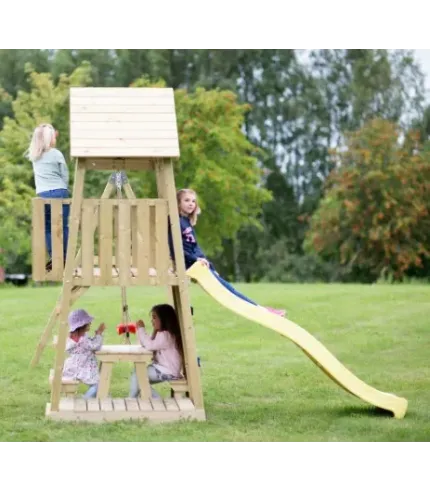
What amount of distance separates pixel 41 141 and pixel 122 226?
1180 millimetres

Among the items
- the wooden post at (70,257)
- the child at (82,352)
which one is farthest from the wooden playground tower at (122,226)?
the child at (82,352)

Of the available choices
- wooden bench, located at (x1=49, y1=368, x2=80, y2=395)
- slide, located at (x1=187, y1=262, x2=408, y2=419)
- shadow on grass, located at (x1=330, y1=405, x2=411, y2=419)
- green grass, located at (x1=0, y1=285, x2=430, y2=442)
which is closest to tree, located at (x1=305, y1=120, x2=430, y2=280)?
green grass, located at (x1=0, y1=285, x2=430, y2=442)

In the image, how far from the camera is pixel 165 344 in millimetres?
7164

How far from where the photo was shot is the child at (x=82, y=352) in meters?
7.36

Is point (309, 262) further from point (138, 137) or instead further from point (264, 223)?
point (138, 137)

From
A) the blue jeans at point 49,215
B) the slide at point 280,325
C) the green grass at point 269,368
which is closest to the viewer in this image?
the green grass at point 269,368

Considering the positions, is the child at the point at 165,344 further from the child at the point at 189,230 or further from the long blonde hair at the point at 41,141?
the long blonde hair at the point at 41,141

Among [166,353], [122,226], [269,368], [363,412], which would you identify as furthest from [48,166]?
[269,368]

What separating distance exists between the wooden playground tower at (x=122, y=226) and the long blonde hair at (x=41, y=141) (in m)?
0.60

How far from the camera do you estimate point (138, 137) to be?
21.8 ft

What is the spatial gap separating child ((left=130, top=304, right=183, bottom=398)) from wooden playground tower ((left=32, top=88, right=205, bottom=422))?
19cm

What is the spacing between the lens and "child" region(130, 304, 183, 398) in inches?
282
